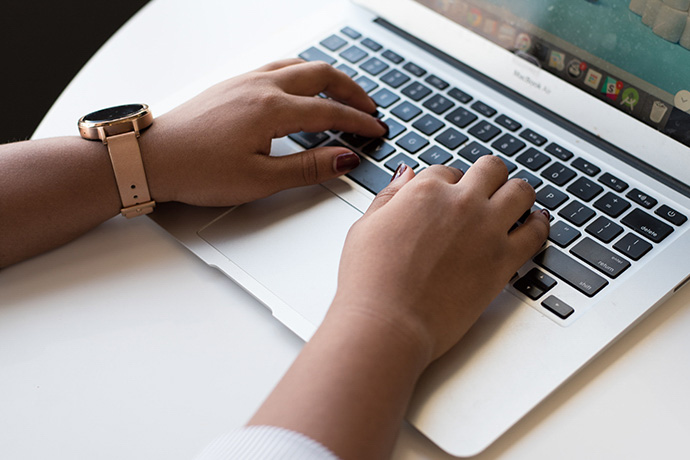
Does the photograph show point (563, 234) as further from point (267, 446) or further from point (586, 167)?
point (267, 446)

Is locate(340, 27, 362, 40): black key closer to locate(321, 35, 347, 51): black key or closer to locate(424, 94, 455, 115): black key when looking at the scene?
locate(321, 35, 347, 51): black key

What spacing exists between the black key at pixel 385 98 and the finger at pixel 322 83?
0.06 ft

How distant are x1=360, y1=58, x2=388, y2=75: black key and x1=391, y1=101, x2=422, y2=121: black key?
7 cm

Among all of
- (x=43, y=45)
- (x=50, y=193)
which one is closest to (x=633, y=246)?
(x=50, y=193)

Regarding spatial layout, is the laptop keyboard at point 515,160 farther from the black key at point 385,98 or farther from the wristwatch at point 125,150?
the wristwatch at point 125,150

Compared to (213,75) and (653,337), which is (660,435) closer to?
(653,337)

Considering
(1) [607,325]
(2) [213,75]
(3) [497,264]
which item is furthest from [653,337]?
(2) [213,75]

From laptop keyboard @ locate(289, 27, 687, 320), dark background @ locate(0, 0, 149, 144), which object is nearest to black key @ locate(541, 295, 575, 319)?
laptop keyboard @ locate(289, 27, 687, 320)

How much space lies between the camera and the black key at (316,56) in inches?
35.9

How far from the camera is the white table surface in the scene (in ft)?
1.89

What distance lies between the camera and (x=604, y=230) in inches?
27.2

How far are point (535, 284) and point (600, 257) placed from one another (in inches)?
2.8

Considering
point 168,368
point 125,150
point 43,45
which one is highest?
point 125,150

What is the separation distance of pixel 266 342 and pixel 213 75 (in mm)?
404
